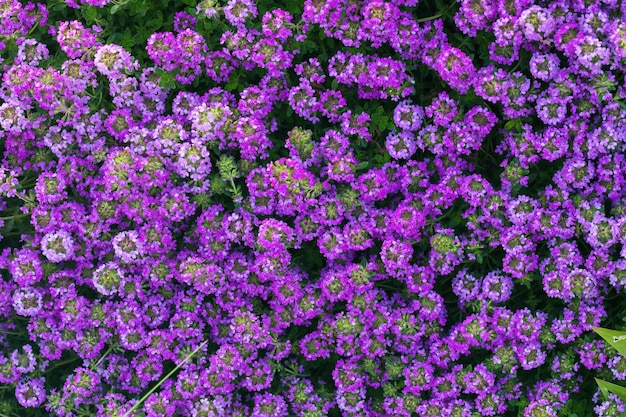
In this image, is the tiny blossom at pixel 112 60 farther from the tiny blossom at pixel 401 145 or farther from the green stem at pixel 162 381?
the green stem at pixel 162 381

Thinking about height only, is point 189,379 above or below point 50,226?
below

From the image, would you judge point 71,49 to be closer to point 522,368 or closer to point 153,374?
point 153,374

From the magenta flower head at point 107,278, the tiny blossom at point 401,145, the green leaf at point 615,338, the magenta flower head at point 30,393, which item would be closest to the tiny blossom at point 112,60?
the magenta flower head at point 107,278

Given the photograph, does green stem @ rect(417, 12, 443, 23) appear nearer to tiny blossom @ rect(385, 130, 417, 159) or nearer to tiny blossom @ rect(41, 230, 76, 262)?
tiny blossom @ rect(385, 130, 417, 159)

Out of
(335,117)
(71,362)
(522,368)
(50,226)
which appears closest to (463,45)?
(335,117)

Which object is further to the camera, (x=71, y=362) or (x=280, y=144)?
(x=71, y=362)

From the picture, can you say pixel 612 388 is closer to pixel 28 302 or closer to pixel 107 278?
pixel 107 278

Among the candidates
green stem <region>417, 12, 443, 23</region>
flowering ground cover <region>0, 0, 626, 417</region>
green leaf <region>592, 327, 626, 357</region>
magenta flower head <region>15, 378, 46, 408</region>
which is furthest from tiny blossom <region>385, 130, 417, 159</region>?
magenta flower head <region>15, 378, 46, 408</region>

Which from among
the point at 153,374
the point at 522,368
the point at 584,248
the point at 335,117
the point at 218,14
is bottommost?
the point at 153,374

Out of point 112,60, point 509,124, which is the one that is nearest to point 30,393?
point 112,60
